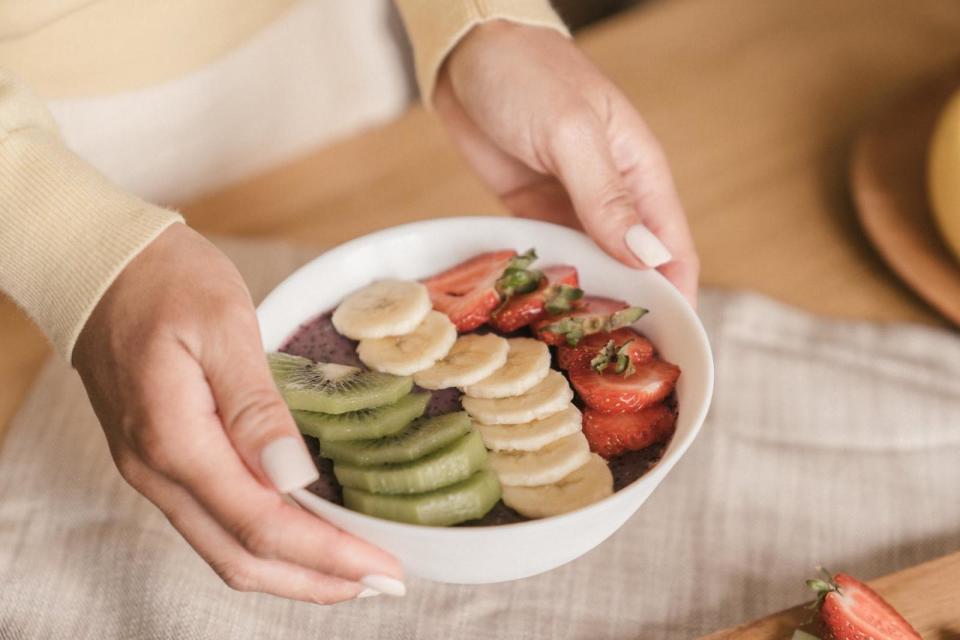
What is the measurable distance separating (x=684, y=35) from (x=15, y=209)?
0.94 metres

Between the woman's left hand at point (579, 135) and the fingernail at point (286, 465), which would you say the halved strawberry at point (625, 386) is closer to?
the woman's left hand at point (579, 135)

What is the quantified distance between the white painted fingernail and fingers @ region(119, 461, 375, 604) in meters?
0.36

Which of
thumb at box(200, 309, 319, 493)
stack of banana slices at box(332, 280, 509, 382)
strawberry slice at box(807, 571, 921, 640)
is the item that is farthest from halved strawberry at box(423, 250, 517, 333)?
strawberry slice at box(807, 571, 921, 640)

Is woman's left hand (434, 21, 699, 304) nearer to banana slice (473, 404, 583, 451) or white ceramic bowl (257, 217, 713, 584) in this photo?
white ceramic bowl (257, 217, 713, 584)

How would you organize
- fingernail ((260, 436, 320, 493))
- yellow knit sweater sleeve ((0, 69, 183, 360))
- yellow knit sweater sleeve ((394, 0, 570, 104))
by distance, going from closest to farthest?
1. fingernail ((260, 436, 320, 493))
2. yellow knit sweater sleeve ((0, 69, 183, 360))
3. yellow knit sweater sleeve ((394, 0, 570, 104))

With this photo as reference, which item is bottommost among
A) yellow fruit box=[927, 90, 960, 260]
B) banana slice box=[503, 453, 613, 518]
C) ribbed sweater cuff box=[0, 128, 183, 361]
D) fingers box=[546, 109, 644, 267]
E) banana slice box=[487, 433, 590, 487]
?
yellow fruit box=[927, 90, 960, 260]

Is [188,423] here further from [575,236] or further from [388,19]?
[388,19]

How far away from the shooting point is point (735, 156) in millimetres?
1248

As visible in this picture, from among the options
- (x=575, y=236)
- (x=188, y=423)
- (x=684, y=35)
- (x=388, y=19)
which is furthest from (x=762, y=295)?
(x=188, y=423)

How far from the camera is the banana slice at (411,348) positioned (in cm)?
81

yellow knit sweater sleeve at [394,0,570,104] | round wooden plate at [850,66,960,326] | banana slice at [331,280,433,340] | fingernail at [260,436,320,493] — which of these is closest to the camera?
fingernail at [260,436,320,493]

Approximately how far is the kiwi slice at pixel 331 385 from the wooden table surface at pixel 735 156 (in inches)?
14.9

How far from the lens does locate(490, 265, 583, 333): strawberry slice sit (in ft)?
2.81

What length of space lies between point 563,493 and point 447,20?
1.67 feet
